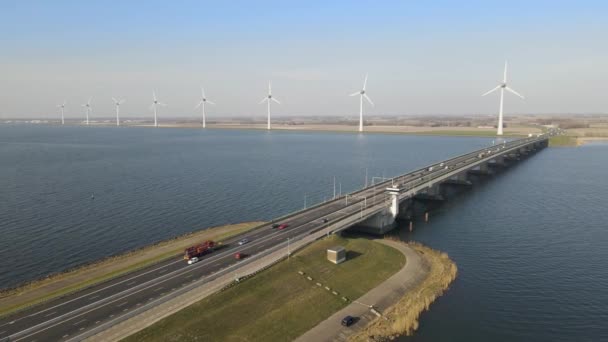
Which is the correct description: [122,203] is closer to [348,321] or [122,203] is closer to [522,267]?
[348,321]

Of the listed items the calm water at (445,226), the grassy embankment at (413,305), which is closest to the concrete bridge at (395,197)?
the calm water at (445,226)

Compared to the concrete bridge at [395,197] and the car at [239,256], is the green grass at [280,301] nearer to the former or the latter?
the car at [239,256]

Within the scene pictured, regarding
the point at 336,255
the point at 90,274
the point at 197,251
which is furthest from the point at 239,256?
the point at 90,274

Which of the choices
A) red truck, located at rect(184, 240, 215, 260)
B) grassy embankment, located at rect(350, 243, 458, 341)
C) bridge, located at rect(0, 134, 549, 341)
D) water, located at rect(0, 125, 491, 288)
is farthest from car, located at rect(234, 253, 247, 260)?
water, located at rect(0, 125, 491, 288)

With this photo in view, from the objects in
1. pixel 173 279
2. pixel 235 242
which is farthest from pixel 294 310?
pixel 235 242

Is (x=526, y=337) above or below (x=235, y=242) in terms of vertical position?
below

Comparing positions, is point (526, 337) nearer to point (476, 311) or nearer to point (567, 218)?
point (476, 311)
